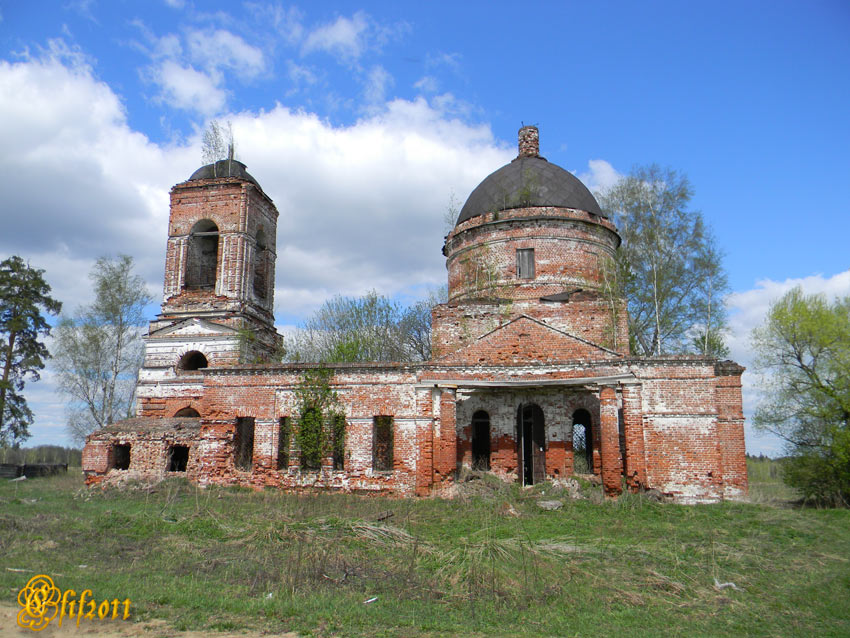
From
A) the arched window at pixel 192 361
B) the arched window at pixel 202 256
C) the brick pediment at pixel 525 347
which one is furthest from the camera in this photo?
the arched window at pixel 202 256

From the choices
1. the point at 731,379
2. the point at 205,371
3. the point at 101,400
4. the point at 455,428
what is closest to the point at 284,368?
the point at 205,371

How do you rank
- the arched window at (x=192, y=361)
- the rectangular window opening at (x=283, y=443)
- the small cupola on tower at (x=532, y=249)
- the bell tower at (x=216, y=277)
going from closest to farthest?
1. the rectangular window opening at (x=283, y=443)
2. the small cupola on tower at (x=532, y=249)
3. the bell tower at (x=216, y=277)
4. the arched window at (x=192, y=361)

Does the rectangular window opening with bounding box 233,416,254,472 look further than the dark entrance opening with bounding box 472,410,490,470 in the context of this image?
No

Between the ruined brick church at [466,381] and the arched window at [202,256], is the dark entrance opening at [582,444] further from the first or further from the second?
the arched window at [202,256]

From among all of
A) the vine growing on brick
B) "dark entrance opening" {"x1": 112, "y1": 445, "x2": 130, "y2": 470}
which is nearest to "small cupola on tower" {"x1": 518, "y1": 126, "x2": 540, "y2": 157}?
the vine growing on brick

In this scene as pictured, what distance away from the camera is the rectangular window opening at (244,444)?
1775 cm

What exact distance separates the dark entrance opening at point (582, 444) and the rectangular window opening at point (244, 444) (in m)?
9.26

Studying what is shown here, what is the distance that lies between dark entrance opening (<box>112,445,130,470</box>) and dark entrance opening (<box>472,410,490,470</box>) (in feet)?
34.7

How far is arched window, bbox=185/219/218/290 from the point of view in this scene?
21.9 meters

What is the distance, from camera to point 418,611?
6.52 meters

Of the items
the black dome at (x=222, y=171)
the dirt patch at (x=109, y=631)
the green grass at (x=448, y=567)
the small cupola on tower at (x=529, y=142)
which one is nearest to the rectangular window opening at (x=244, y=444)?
the green grass at (x=448, y=567)

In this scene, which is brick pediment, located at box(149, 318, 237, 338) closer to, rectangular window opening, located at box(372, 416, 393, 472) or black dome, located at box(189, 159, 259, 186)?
black dome, located at box(189, 159, 259, 186)

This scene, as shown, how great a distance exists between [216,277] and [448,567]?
16189mm

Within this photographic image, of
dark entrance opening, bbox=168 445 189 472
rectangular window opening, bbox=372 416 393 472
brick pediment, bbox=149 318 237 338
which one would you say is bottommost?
dark entrance opening, bbox=168 445 189 472
